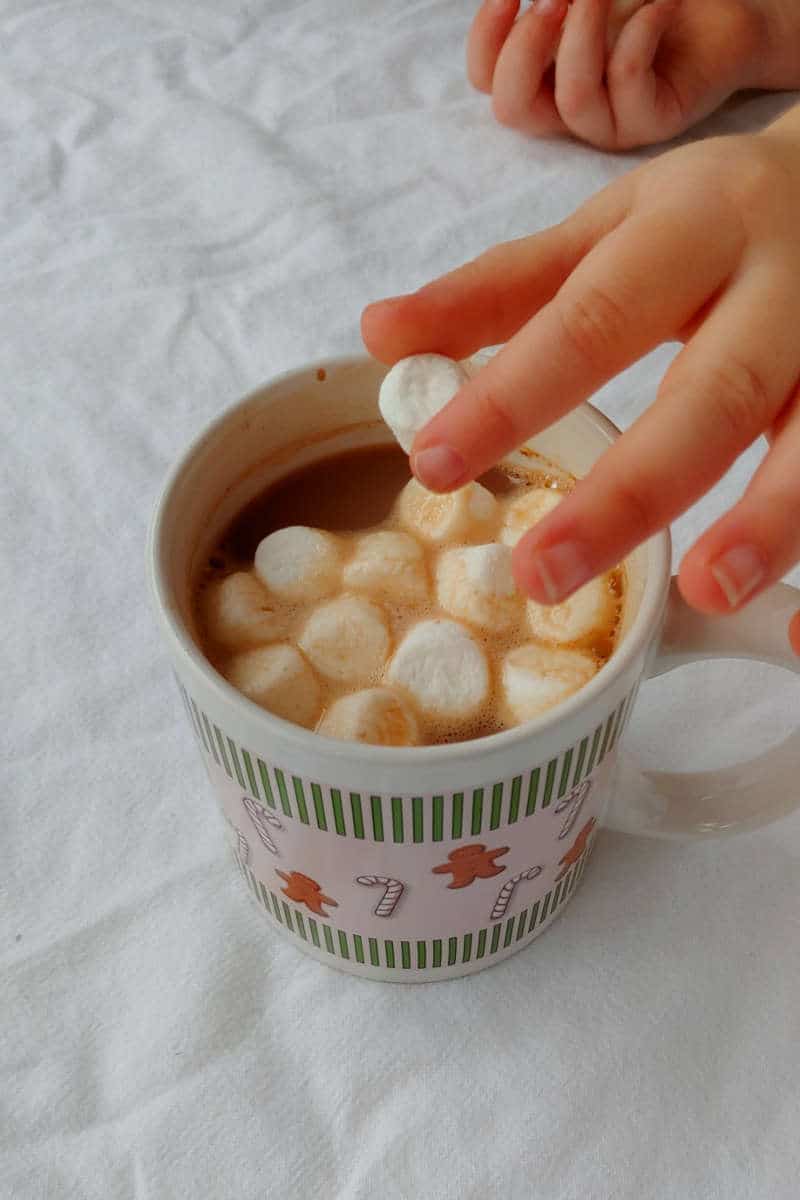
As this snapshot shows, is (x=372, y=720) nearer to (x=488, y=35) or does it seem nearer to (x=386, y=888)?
(x=386, y=888)

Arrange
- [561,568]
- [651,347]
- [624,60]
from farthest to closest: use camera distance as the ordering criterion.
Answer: [624,60] → [651,347] → [561,568]

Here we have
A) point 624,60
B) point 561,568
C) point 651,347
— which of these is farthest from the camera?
point 624,60

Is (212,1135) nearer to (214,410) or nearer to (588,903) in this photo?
(588,903)

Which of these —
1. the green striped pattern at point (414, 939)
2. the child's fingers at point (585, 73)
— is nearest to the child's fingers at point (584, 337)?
the green striped pattern at point (414, 939)

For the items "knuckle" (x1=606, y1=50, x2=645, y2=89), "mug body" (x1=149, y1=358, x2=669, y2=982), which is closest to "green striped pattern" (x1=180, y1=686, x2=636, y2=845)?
"mug body" (x1=149, y1=358, x2=669, y2=982)

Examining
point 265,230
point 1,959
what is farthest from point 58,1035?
point 265,230

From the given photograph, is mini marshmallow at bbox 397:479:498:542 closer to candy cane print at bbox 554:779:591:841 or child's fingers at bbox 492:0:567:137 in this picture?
candy cane print at bbox 554:779:591:841

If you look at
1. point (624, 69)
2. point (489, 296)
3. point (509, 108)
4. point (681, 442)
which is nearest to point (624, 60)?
point (624, 69)
